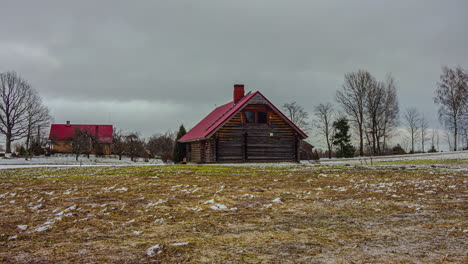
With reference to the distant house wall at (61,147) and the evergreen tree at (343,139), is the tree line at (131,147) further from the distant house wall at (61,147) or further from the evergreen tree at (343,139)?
the evergreen tree at (343,139)

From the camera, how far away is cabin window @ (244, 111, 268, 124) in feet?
97.8

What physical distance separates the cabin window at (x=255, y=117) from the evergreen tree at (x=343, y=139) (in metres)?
22.3

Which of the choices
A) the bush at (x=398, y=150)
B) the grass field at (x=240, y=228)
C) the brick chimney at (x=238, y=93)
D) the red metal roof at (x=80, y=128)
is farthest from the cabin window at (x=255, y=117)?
the red metal roof at (x=80, y=128)

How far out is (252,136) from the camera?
2994 centimetres

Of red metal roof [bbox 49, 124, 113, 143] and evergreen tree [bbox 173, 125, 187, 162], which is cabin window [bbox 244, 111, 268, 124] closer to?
Answer: evergreen tree [bbox 173, 125, 187, 162]

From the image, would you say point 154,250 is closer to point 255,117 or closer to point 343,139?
point 255,117

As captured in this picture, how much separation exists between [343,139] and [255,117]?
77.1 ft

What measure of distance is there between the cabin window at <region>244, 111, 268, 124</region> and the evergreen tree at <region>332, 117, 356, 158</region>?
22263 millimetres

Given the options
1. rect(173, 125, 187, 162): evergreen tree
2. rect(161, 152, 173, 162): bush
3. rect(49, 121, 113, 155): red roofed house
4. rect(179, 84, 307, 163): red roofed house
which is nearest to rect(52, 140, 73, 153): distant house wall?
rect(49, 121, 113, 155): red roofed house

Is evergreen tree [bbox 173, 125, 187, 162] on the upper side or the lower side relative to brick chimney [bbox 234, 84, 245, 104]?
lower

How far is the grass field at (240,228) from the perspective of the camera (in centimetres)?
347

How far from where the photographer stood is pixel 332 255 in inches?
134

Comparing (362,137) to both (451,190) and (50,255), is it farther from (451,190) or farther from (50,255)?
(50,255)

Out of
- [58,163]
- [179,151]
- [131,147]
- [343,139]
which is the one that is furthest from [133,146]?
[343,139]
